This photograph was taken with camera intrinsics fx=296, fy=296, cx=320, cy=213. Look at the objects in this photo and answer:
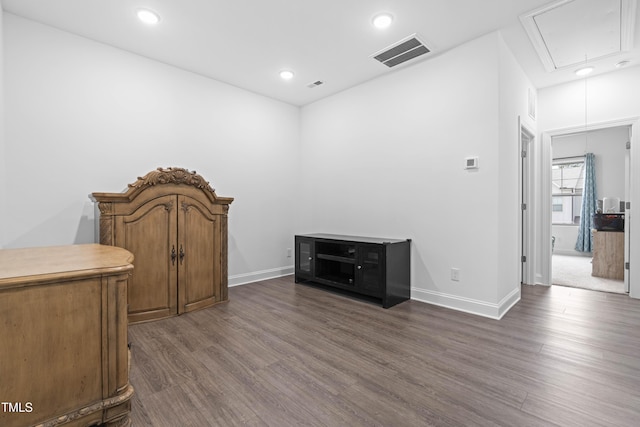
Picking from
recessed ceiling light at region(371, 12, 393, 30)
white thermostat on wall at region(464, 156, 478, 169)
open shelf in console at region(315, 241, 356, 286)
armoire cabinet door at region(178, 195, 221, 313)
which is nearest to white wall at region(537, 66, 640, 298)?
white thermostat on wall at region(464, 156, 478, 169)

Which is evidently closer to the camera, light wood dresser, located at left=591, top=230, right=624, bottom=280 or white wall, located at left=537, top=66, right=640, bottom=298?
white wall, located at left=537, top=66, right=640, bottom=298

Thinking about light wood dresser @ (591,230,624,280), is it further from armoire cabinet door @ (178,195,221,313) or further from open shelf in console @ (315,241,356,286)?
armoire cabinet door @ (178,195,221,313)

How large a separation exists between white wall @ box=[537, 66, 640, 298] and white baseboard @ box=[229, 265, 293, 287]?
12.7 feet

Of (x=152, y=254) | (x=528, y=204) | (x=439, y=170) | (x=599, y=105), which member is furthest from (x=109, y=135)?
(x=599, y=105)

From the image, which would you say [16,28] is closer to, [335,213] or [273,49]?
[273,49]

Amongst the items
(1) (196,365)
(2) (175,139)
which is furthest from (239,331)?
(2) (175,139)

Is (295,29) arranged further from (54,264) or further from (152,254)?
(54,264)

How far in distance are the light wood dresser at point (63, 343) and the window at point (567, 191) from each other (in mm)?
9782

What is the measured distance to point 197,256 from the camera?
10.7 ft

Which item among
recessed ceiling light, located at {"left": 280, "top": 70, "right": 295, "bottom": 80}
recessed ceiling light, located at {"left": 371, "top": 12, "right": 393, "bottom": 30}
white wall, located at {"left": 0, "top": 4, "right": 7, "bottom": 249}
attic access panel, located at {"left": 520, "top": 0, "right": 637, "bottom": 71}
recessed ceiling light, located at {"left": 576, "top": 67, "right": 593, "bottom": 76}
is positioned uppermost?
recessed ceiling light, located at {"left": 280, "top": 70, "right": 295, "bottom": 80}

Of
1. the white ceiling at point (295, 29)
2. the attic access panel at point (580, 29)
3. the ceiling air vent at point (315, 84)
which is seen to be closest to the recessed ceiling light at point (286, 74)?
the white ceiling at point (295, 29)

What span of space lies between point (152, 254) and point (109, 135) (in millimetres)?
1441

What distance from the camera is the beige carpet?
4172mm

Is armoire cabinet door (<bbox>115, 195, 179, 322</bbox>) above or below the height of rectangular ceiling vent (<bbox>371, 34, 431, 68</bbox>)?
below
